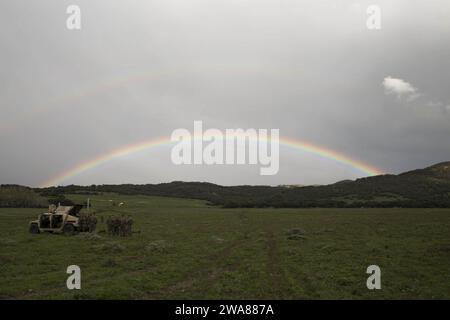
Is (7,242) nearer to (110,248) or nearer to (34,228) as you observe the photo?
(34,228)

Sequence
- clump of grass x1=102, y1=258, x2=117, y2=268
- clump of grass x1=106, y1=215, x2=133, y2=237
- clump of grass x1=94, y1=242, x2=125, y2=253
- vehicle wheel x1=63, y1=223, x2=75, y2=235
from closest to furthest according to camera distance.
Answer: clump of grass x1=102, y1=258, x2=117, y2=268
clump of grass x1=94, y1=242, x2=125, y2=253
vehicle wheel x1=63, y1=223, x2=75, y2=235
clump of grass x1=106, y1=215, x2=133, y2=237

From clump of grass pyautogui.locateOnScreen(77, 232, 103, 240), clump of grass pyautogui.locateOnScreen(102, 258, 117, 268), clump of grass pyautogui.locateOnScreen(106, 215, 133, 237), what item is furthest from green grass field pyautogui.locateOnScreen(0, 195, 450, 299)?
clump of grass pyautogui.locateOnScreen(106, 215, 133, 237)

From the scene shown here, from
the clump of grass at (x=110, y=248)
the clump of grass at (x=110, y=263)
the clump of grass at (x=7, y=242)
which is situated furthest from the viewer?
the clump of grass at (x=7, y=242)

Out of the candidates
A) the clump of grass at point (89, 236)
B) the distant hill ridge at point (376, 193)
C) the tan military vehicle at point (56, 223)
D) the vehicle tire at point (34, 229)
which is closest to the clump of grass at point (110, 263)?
the clump of grass at point (89, 236)

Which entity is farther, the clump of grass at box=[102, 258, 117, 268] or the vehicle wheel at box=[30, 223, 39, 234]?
the vehicle wheel at box=[30, 223, 39, 234]

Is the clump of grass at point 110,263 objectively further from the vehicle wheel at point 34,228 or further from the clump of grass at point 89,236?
the vehicle wheel at point 34,228

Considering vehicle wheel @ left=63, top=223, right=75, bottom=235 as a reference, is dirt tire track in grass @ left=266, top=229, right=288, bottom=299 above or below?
below

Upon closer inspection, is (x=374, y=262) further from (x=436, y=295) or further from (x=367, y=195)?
(x=367, y=195)

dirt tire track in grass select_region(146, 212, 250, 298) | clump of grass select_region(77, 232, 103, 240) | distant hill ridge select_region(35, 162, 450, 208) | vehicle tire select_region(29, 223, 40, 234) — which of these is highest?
distant hill ridge select_region(35, 162, 450, 208)

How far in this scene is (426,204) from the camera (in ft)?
383

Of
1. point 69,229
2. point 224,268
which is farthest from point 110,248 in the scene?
point 69,229

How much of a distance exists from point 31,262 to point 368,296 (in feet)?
59.8

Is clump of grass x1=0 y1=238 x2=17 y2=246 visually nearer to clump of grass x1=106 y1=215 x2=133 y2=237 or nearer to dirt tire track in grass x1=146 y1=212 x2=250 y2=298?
clump of grass x1=106 y1=215 x2=133 y2=237
